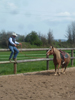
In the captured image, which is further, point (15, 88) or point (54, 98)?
point (15, 88)

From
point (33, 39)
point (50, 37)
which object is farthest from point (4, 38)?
point (50, 37)

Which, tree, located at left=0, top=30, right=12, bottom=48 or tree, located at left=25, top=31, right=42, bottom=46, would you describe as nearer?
tree, located at left=0, top=30, right=12, bottom=48

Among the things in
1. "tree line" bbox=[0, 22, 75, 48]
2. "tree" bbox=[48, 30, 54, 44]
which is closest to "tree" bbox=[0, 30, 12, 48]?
"tree line" bbox=[0, 22, 75, 48]

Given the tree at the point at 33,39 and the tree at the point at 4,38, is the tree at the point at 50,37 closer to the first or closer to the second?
the tree at the point at 33,39

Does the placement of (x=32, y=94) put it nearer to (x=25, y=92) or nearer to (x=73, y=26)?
(x=25, y=92)

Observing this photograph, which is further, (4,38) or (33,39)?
(33,39)

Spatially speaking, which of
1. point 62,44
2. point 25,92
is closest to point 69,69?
point 25,92

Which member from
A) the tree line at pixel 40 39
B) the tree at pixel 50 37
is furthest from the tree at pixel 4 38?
the tree at pixel 50 37

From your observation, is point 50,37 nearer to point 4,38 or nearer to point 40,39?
point 40,39

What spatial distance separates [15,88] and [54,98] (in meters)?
1.49

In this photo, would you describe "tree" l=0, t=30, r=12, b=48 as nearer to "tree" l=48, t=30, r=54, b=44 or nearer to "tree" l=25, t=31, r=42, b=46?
"tree" l=25, t=31, r=42, b=46

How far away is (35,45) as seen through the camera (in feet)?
120

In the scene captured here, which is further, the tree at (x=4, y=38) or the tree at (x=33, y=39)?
the tree at (x=33, y=39)

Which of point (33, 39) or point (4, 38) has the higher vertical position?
point (4, 38)
